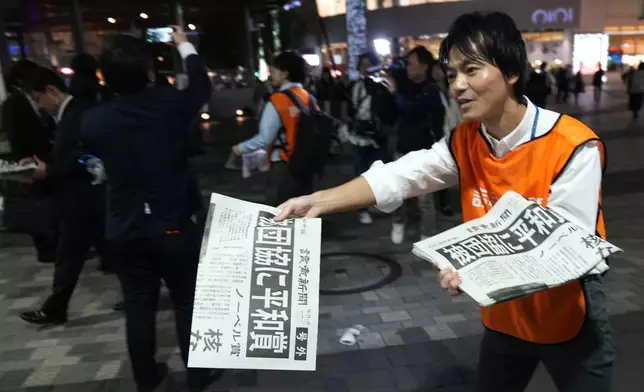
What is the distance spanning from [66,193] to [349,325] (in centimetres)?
218

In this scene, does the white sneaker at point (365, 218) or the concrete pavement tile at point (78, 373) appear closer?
the concrete pavement tile at point (78, 373)

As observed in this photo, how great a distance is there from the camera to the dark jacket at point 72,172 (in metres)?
3.42

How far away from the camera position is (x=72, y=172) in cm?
359

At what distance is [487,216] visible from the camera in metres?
1.65

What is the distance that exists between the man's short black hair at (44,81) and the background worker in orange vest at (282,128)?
1476 millimetres

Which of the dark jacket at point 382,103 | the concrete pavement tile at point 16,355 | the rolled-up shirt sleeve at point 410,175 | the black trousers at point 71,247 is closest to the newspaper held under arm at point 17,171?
the black trousers at point 71,247

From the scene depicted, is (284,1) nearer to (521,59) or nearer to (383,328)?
(383,328)

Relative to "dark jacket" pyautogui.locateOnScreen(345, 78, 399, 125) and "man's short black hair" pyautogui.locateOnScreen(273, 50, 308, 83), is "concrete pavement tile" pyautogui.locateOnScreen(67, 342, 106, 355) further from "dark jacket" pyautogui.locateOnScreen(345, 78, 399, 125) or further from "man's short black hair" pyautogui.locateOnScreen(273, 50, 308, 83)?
"dark jacket" pyautogui.locateOnScreen(345, 78, 399, 125)

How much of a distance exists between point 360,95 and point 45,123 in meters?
3.13

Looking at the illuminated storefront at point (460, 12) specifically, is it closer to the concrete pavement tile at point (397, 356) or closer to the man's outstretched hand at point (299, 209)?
the concrete pavement tile at point (397, 356)

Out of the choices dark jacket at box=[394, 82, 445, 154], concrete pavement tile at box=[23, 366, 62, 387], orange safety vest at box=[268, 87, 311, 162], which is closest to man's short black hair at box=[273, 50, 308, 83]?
orange safety vest at box=[268, 87, 311, 162]

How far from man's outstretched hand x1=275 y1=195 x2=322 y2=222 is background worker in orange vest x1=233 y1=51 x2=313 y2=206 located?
2941mm

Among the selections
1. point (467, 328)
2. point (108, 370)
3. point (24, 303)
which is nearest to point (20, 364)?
point (108, 370)

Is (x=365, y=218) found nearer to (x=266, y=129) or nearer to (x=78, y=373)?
(x=266, y=129)
